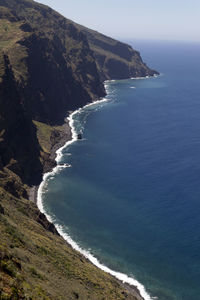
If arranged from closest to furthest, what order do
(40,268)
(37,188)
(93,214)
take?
(40,268) → (93,214) → (37,188)

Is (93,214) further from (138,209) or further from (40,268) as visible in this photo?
(40,268)

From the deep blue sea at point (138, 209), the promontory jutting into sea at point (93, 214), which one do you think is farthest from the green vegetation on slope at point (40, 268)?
the deep blue sea at point (138, 209)

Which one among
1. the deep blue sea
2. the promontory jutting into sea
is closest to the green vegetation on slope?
the promontory jutting into sea

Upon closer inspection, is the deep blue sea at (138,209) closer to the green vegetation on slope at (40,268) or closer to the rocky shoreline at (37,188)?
the rocky shoreline at (37,188)

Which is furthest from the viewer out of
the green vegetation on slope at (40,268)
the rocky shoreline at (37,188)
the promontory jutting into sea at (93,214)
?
the rocky shoreline at (37,188)

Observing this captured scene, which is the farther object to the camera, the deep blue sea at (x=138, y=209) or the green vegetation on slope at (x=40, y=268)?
the deep blue sea at (x=138, y=209)

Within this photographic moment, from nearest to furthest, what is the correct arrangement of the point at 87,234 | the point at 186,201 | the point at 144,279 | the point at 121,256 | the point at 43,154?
the point at 144,279 < the point at 121,256 < the point at 87,234 < the point at 186,201 < the point at 43,154

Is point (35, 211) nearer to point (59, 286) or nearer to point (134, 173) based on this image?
point (59, 286)

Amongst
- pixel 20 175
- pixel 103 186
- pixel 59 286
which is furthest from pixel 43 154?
pixel 59 286

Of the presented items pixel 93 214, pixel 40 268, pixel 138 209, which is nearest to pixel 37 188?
pixel 93 214

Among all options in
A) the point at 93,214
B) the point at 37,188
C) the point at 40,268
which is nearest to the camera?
the point at 40,268

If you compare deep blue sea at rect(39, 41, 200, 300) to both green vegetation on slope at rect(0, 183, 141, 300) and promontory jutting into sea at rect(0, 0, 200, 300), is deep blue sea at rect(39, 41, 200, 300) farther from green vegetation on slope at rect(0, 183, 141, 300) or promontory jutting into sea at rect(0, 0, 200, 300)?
green vegetation on slope at rect(0, 183, 141, 300)
